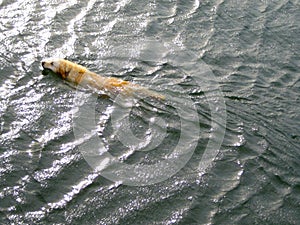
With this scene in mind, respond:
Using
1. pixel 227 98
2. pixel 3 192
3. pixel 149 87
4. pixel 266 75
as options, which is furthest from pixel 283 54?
pixel 3 192

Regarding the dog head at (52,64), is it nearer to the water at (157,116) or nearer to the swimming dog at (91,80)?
the swimming dog at (91,80)

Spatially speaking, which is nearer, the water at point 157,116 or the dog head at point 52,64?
the water at point 157,116

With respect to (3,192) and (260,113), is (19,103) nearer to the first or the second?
(3,192)

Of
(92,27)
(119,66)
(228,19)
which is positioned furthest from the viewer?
(228,19)

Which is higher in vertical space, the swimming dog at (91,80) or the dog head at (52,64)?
the dog head at (52,64)

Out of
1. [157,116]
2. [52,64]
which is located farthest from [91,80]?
[157,116]

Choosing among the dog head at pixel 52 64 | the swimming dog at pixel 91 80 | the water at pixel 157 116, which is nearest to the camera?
the water at pixel 157 116

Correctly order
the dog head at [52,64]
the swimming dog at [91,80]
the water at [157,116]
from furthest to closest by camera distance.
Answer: the dog head at [52,64] < the swimming dog at [91,80] < the water at [157,116]

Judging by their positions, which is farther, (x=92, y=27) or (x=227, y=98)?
(x=92, y=27)

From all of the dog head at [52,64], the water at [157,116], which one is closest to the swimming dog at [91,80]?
the dog head at [52,64]
